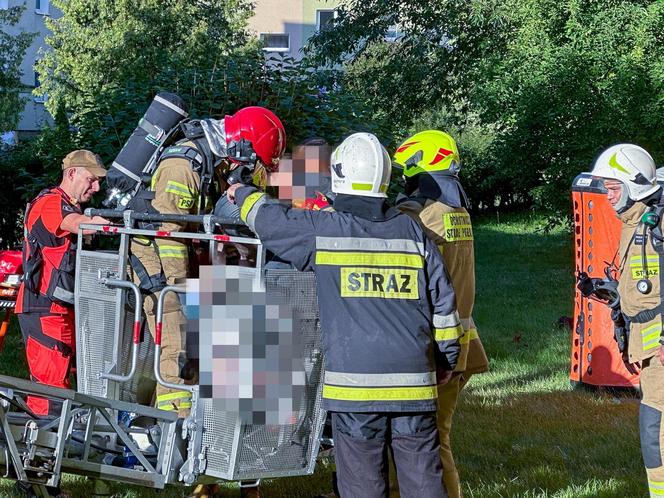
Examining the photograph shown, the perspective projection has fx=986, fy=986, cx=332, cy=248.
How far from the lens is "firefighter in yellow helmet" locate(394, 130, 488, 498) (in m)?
4.95

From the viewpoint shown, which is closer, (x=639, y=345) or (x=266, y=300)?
(x=266, y=300)

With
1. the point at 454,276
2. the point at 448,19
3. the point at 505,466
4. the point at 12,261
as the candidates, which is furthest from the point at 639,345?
the point at 448,19

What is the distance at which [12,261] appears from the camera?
6410mm

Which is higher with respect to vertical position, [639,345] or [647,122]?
[647,122]

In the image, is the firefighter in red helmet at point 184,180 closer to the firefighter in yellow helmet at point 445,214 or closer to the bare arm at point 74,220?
the bare arm at point 74,220

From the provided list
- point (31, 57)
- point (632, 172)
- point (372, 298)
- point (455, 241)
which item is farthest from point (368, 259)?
point (31, 57)

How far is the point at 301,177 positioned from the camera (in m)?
5.39

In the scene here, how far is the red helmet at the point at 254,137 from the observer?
5234mm

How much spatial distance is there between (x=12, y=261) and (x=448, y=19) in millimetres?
14460

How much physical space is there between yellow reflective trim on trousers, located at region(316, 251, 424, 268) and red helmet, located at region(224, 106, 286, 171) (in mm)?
1358

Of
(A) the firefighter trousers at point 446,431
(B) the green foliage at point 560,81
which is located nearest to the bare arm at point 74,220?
(A) the firefighter trousers at point 446,431

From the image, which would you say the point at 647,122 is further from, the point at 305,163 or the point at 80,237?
the point at 80,237

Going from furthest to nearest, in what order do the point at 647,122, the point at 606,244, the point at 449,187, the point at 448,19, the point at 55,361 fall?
the point at 448,19 → the point at 647,122 → the point at 606,244 → the point at 55,361 → the point at 449,187

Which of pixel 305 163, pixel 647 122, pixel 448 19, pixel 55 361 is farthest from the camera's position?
pixel 448 19
